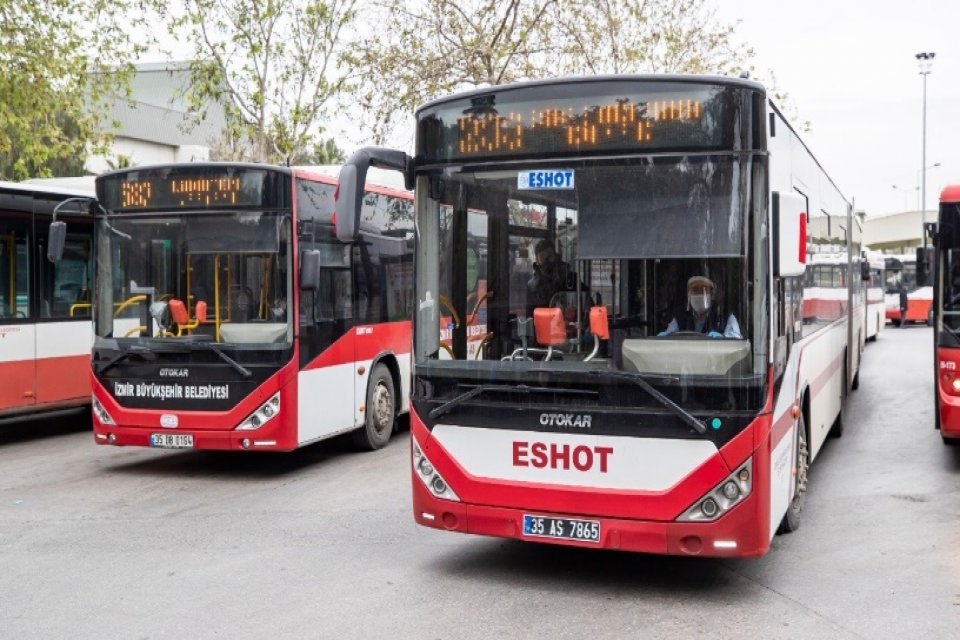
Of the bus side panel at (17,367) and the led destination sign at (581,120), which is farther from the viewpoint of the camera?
the bus side panel at (17,367)

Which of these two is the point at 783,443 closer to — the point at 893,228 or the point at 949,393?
the point at 949,393

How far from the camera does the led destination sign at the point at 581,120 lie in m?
5.79

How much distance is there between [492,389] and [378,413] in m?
5.89

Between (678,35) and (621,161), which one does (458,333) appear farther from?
(678,35)

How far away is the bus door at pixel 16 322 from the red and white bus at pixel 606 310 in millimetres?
7527

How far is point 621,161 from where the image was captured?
19.6 ft

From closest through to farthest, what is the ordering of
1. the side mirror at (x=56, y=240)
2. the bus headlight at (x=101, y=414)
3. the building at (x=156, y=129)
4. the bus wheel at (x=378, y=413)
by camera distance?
the side mirror at (x=56, y=240)
the bus headlight at (x=101, y=414)
the bus wheel at (x=378, y=413)
the building at (x=156, y=129)

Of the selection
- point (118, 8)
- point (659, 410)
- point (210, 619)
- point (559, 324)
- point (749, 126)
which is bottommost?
point (210, 619)

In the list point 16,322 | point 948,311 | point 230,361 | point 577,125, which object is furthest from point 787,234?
point 16,322

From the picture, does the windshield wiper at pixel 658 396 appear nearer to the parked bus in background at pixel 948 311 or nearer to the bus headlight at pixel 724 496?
the bus headlight at pixel 724 496

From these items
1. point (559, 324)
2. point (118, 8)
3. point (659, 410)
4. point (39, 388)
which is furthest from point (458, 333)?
point (118, 8)

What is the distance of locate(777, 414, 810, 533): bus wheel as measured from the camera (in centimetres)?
750

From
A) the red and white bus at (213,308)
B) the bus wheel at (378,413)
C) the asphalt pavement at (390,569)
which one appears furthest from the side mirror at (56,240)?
the bus wheel at (378,413)

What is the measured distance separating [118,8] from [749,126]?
17339 millimetres
